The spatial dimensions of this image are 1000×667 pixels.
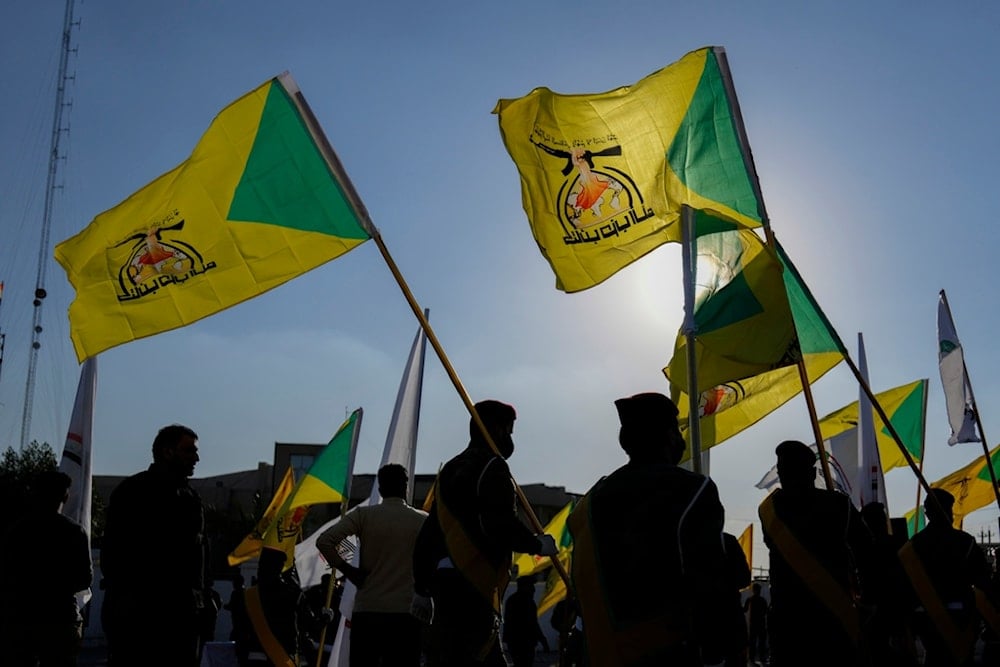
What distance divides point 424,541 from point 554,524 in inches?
475

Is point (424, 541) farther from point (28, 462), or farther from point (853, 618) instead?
point (28, 462)

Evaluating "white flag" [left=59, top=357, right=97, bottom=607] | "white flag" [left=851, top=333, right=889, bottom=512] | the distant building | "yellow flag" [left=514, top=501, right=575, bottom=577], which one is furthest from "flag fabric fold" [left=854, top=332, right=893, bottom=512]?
the distant building

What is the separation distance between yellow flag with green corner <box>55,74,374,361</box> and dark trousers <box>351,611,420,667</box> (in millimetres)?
2339

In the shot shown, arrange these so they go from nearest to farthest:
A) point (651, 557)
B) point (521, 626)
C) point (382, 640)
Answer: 1. point (651, 557)
2. point (382, 640)
3. point (521, 626)

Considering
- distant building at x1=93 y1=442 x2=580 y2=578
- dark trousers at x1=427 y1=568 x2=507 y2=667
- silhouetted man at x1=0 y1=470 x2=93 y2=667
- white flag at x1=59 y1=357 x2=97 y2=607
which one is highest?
distant building at x1=93 y1=442 x2=580 y2=578

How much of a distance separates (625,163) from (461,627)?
14.0 ft

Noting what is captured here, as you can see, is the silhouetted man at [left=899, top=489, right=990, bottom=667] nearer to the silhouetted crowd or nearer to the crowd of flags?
the silhouetted crowd

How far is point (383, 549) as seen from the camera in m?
7.91

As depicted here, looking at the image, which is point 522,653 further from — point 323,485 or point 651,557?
point 651,557

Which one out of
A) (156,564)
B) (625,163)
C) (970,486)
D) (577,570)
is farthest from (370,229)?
(970,486)

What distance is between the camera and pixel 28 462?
171ft

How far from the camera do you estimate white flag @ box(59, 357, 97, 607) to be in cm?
951

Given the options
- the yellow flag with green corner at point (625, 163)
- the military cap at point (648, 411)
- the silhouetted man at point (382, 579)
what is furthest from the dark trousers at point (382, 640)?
the military cap at point (648, 411)

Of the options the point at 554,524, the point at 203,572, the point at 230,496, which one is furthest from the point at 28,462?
the point at 203,572
